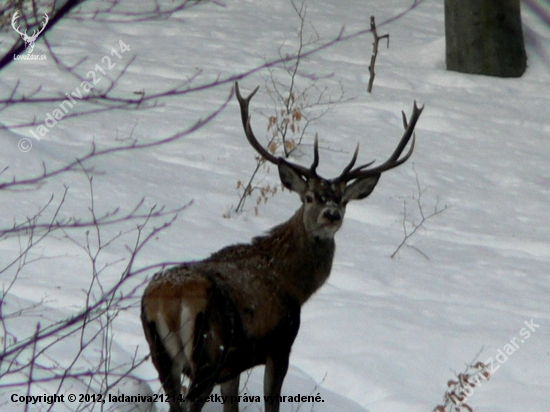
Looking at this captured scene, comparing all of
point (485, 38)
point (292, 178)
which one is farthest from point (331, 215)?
point (485, 38)

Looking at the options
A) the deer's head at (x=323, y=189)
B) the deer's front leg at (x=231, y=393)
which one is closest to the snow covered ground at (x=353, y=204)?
the deer's front leg at (x=231, y=393)

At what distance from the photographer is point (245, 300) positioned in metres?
4.43

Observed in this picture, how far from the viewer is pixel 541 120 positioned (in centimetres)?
1283

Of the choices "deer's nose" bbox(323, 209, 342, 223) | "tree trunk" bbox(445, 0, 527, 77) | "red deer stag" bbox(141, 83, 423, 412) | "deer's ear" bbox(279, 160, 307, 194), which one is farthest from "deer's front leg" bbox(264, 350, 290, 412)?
"tree trunk" bbox(445, 0, 527, 77)

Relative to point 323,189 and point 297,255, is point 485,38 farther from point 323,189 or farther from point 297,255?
point 297,255

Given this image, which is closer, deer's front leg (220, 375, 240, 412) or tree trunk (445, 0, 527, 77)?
deer's front leg (220, 375, 240, 412)

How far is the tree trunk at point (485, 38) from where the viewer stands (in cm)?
1311

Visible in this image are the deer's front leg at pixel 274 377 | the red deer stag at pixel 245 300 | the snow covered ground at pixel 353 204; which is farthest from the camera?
the snow covered ground at pixel 353 204

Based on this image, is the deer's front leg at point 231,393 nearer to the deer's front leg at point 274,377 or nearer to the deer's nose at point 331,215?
the deer's front leg at point 274,377

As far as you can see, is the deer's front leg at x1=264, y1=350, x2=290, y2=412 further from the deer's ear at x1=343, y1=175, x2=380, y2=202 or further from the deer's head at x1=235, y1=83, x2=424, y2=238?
the deer's ear at x1=343, y1=175, x2=380, y2=202

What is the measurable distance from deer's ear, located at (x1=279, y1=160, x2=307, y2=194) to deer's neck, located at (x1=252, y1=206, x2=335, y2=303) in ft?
0.79

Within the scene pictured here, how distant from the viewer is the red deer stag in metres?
4.11

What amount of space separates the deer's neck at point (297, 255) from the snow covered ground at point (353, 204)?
690mm

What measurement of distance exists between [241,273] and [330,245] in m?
0.76
